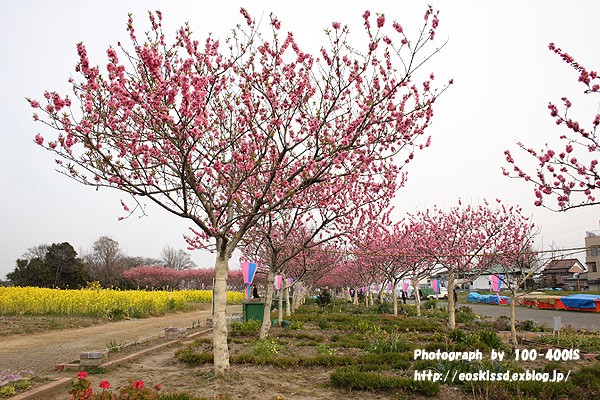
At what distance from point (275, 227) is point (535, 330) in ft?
37.0

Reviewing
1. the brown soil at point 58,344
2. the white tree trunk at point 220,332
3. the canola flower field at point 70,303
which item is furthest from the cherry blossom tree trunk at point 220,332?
the canola flower field at point 70,303

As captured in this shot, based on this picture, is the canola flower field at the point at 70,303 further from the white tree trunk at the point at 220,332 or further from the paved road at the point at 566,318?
the paved road at the point at 566,318

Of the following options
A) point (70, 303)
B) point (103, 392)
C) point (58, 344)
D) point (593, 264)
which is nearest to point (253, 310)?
point (58, 344)

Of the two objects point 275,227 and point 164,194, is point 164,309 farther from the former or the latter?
point 164,194

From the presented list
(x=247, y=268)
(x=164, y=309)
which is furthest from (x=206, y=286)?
(x=247, y=268)

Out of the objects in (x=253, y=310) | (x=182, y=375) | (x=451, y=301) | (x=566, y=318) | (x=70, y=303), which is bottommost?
(x=566, y=318)

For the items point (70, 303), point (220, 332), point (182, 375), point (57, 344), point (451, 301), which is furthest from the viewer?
point (70, 303)

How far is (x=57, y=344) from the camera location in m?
12.0

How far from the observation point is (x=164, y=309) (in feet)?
83.3

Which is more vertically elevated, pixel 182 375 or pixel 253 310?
pixel 253 310

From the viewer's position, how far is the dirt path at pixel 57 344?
908 centimetres

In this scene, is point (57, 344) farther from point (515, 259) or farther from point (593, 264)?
point (593, 264)

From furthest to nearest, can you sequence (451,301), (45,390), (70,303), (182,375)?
(70,303) → (451,301) → (182,375) → (45,390)

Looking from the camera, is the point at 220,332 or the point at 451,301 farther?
the point at 451,301
